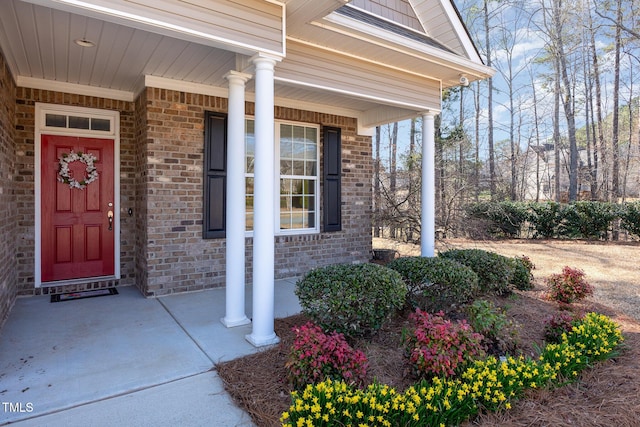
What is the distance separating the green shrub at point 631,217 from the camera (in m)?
10.5

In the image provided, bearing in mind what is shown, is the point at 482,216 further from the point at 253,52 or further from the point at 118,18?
the point at 118,18

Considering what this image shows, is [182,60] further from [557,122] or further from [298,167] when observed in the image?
[557,122]

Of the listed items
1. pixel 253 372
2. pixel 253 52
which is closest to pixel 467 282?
pixel 253 372

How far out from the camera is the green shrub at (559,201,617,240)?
1066 cm

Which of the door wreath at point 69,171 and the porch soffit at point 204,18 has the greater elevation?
the porch soffit at point 204,18

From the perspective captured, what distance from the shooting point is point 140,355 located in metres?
3.18

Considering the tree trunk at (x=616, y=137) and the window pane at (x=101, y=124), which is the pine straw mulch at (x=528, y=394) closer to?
the window pane at (x=101, y=124)

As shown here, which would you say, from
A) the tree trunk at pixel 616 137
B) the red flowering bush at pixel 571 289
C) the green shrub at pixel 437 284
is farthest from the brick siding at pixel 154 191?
the tree trunk at pixel 616 137

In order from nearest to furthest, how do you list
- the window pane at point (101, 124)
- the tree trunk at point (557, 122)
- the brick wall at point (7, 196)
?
the brick wall at point (7, 196) → the window pane at point (101, 124) → the tree trunk at point (557, 122)

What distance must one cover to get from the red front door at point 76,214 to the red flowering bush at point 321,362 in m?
3.82

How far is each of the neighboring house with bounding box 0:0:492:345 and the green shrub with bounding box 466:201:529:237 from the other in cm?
659

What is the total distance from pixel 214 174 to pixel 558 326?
4.32m

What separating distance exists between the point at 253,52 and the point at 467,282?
9.90 feet

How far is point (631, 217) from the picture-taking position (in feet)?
34.6
